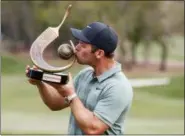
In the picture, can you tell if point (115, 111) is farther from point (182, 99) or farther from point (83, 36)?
point (182, 99)

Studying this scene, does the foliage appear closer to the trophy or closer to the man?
the man

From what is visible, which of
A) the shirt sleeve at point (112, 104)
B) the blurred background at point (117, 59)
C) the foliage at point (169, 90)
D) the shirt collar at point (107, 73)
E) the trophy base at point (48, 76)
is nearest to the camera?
the trophy base at point (48, 76)

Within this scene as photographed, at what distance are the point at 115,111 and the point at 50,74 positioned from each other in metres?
0.47

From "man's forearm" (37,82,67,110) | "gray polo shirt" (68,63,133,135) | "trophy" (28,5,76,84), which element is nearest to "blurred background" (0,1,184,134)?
"man's forearm" (37,82,67,110)

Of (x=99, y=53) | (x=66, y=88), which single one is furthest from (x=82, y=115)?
(x=99, y=53)

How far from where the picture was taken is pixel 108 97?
4082 mm

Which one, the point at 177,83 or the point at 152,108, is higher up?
the point at 152,108

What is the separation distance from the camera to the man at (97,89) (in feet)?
13.1

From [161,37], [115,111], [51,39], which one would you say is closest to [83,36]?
[51,39]

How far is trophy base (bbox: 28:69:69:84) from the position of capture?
3.92m

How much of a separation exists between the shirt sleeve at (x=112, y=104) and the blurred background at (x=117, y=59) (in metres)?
5.64

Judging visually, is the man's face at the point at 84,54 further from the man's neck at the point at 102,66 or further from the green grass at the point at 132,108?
the green grass at the point at 132,108

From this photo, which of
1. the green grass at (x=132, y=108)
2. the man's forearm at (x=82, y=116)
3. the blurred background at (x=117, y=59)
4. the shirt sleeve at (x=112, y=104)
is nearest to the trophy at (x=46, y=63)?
the man's forearm at (x=82, y=116)

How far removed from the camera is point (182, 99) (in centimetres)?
2980
